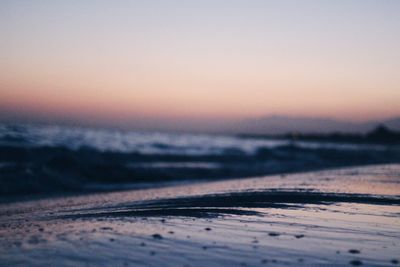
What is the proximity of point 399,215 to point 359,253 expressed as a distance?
219cm

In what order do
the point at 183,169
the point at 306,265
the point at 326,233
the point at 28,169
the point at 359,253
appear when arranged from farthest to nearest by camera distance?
the point at 183,169 < the point at 28,169 < the point at 326,233 < the point at 359,253 < the point at 306,265

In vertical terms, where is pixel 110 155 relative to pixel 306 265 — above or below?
above

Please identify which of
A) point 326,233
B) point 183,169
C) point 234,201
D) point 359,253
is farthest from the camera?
point 183,169

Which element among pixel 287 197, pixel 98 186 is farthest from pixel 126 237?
pixel 98 186

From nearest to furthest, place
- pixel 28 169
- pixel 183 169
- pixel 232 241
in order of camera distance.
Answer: pixel 232 241 < pixel 28 169 < pixel 183 169

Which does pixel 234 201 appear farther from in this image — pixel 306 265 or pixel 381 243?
pixel 306 265

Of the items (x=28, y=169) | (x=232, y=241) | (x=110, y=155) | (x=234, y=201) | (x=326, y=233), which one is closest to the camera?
(x=232, y=241)

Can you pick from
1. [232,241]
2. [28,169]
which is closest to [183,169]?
[28,169]

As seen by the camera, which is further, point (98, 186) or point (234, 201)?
point (98, 186)

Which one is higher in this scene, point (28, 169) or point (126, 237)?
point (28, 169)

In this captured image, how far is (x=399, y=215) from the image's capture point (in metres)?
5.20

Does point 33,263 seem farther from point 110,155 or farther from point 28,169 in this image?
point 110,155

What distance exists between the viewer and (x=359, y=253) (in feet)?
11.0

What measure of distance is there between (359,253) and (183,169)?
621 inches
